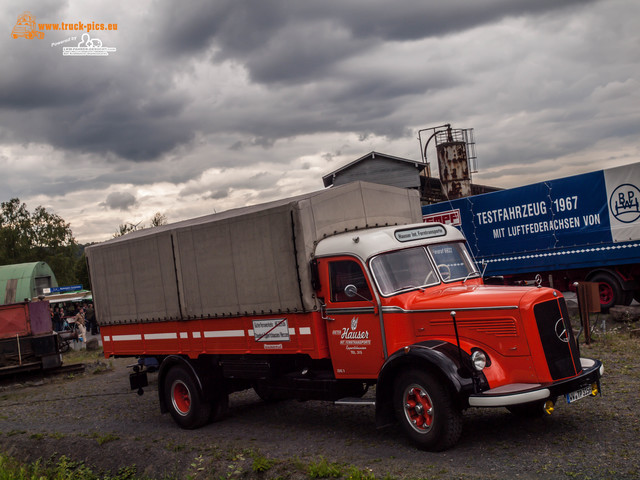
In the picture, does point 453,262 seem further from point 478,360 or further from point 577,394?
point 577,394

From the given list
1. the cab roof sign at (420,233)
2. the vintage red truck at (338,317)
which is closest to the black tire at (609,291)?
the vintage red truck at (338,317)

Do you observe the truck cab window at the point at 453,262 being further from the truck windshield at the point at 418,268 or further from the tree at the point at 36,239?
the tree at the point at 36,239

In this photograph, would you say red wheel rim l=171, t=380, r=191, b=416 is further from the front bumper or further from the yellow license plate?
the yellow license plate

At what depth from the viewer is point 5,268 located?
34.8 meters

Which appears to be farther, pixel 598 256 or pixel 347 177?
pixel 347 177

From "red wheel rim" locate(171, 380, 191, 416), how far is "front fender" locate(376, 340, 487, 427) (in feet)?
13.6

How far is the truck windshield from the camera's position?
795cm

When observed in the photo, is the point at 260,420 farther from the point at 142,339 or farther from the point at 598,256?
the point at 598,256

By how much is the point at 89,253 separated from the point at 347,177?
33404 mm

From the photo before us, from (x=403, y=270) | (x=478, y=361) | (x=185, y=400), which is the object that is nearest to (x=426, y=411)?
(x=478, y=361)

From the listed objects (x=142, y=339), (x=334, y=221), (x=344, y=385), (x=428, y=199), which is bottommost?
(x=344, y=385)

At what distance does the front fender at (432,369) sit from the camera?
675 centimetres

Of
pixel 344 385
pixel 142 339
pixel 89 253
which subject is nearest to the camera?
pixel 344 385

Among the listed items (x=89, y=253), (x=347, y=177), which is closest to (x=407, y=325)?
(x=89, y=253)
